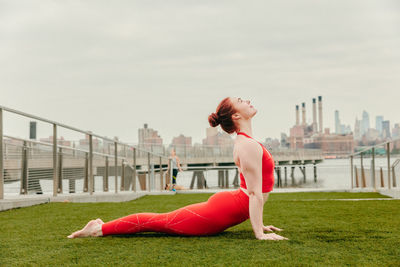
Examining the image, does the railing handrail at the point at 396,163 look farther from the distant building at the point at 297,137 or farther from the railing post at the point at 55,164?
the distant building at the point at 297,137

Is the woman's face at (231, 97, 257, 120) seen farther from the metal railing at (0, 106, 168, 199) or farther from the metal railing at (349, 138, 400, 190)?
the metal railing at (349, 138, 400, 190)

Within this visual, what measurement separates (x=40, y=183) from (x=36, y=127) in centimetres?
90

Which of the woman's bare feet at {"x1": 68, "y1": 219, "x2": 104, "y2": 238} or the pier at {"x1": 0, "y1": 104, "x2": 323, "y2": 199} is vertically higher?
the pier at {"x1": 0, "y1": 104, "x2": 323, "y2": 199}

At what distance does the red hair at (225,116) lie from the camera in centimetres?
334

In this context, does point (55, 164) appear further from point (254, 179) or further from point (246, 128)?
point (254, 179)

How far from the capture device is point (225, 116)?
3346 mm

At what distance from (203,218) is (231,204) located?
0.23 meters

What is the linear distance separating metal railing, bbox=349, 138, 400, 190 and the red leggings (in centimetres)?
649

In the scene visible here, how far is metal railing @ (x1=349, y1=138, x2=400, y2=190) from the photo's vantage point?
30.3 ft

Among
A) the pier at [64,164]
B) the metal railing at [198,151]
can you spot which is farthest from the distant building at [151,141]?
the pier at [64,164]

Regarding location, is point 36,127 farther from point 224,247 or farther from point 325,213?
point 224,247

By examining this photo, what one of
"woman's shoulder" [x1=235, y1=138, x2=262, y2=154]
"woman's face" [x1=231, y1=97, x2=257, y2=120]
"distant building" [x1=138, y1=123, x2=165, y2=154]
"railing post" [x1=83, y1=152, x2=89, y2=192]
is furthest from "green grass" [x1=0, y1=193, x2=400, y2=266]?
"distant building" [x1=138, y1=123, x2=165, y2=154]

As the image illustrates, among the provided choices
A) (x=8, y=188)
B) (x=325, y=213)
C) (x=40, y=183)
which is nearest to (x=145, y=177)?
(x=40, y=183)

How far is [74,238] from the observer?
10.8 ft
